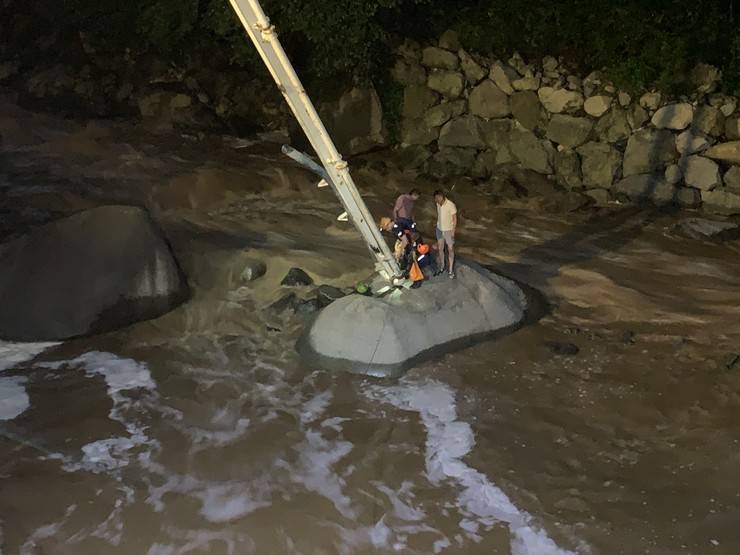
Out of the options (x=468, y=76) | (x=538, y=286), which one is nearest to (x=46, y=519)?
(x=538, y=286)

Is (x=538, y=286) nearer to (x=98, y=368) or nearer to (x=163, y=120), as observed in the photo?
(x=98, y=368)

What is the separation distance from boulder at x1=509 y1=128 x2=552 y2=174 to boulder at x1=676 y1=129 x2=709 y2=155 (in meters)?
2.03

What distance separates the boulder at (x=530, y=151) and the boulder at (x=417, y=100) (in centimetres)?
168

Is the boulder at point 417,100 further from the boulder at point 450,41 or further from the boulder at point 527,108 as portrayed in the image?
the boulder at point 527,108

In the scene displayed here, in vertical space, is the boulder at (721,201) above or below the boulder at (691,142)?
below

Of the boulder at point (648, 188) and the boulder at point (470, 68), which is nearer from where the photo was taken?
the boulder at point (648, 188)

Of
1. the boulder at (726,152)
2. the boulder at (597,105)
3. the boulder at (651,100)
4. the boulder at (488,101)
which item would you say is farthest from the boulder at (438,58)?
the boulder at (726,152)

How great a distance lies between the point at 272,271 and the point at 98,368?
7.60 feet

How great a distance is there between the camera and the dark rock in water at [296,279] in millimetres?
7945

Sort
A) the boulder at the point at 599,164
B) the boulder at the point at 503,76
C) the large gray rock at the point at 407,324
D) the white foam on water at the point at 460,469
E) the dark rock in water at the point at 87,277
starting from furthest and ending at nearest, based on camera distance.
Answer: the boulder at the point at 503,76 → the boulder at the point at 599,164 → the dark rock in water at the point at 87,277 → the large gray rock at the point at 407,324 → the white foam on water at the point at 460,469

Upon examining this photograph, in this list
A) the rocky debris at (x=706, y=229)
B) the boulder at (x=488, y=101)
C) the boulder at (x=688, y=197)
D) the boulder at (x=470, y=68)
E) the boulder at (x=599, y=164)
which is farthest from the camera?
the boulder at (x=470, y=68)

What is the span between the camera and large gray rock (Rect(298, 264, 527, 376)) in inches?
256

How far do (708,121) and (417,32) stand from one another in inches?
200

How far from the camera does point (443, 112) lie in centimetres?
1288
